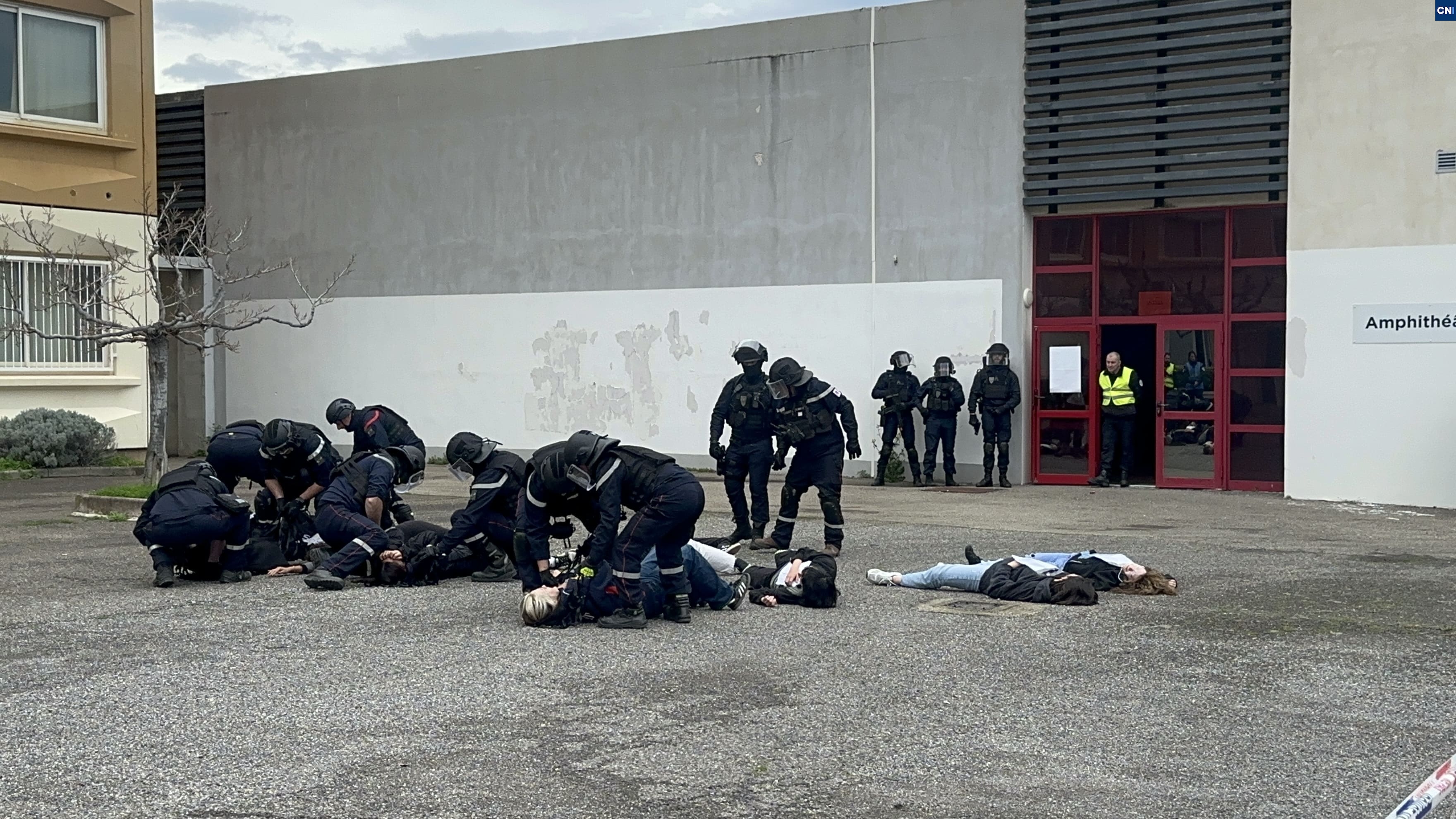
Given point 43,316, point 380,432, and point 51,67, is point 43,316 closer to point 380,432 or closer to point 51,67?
point 51,67

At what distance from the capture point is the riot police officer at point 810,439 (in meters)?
13.4

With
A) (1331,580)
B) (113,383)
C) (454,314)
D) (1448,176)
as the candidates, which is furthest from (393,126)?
(1331,580)

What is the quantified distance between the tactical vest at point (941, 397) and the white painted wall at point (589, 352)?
0.73 metres

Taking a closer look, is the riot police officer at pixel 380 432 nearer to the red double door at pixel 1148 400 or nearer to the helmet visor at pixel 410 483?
the helmet visor at pixel 410 483

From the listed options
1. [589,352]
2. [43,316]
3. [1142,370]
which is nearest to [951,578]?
[1142,370]

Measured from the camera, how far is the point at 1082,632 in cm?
952

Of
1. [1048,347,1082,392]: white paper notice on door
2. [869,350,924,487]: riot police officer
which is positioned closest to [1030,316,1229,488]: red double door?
[1048,347,1082,392]: white paper notice on door

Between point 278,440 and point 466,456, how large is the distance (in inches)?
69.9

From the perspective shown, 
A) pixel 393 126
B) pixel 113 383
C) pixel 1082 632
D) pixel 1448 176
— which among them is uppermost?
pixel 393 126

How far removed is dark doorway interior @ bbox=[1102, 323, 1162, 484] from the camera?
20.4m

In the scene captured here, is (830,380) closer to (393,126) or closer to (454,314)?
(454,314)

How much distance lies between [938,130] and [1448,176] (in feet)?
21.4

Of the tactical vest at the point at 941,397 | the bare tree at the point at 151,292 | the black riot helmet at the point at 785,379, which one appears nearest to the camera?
the black riot helmet at the point at 785,379

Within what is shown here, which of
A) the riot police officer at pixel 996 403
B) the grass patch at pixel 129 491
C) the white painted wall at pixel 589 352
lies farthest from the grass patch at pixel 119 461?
the riot police officer at pixel 996 403
